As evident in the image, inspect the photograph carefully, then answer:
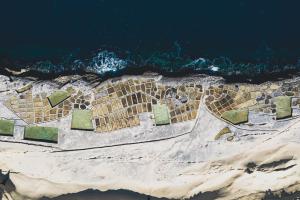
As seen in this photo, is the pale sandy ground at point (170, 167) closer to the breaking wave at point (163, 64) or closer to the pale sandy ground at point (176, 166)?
the pale sandy ground at point (176, 166)

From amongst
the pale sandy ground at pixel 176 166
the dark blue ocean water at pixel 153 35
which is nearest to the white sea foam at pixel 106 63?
the dark blue ocean water at pixel 153 35

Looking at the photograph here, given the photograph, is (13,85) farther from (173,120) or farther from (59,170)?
(173,120)

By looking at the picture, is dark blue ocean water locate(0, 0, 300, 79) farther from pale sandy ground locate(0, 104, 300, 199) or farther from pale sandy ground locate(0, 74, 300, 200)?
pale sandy ground locate(0, 104, 300, 199)

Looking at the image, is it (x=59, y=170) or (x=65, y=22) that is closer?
(x=59, y=170)

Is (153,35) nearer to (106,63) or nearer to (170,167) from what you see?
(106,63)

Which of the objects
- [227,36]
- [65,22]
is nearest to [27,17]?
[65,22]

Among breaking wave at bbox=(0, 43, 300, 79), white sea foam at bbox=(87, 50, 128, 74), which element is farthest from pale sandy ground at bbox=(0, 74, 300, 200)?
white sea foam at bbox=(87, 50, 128, 74)

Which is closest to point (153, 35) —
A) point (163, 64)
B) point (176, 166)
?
point (163, 64)
